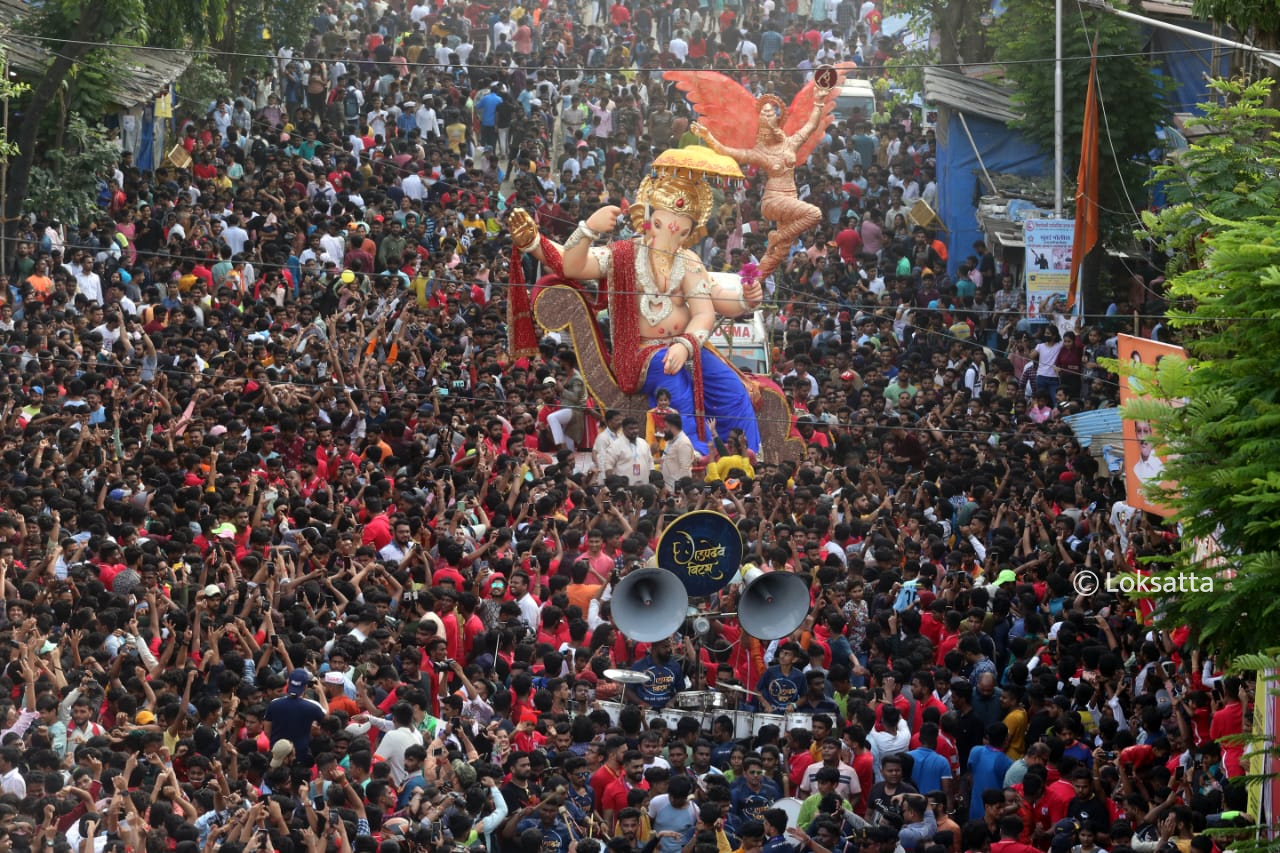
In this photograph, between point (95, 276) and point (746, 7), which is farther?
point (746, 7)

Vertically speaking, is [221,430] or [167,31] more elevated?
[167,31]

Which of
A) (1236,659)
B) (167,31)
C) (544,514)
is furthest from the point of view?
(167,31)

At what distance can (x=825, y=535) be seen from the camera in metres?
17.6

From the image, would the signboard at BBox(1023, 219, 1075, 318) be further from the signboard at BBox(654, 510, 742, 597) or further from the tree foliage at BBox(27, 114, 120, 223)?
the signboard at BBox(654, 510, 742, 597)

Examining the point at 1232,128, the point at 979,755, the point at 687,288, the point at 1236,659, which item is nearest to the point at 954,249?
the point at 687,288

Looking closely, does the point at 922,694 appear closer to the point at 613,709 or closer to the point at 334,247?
the point at 613,709

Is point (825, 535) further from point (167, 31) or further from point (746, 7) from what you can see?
point (746, 7)

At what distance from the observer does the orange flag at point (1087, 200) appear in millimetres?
23547

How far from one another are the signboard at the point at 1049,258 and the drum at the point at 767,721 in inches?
457

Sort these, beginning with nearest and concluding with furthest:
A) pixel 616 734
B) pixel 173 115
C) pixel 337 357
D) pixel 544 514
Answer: pixel 616 734 < pixel 544 514 < pixel 337 357 < pixel 173 115

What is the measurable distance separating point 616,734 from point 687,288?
8384mm

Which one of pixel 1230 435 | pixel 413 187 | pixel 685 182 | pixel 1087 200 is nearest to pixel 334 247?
pixel 413 187

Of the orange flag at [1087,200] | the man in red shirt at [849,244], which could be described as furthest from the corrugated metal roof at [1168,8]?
the man in red shirt at [849,244]

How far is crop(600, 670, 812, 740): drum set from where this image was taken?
14.1 metres
